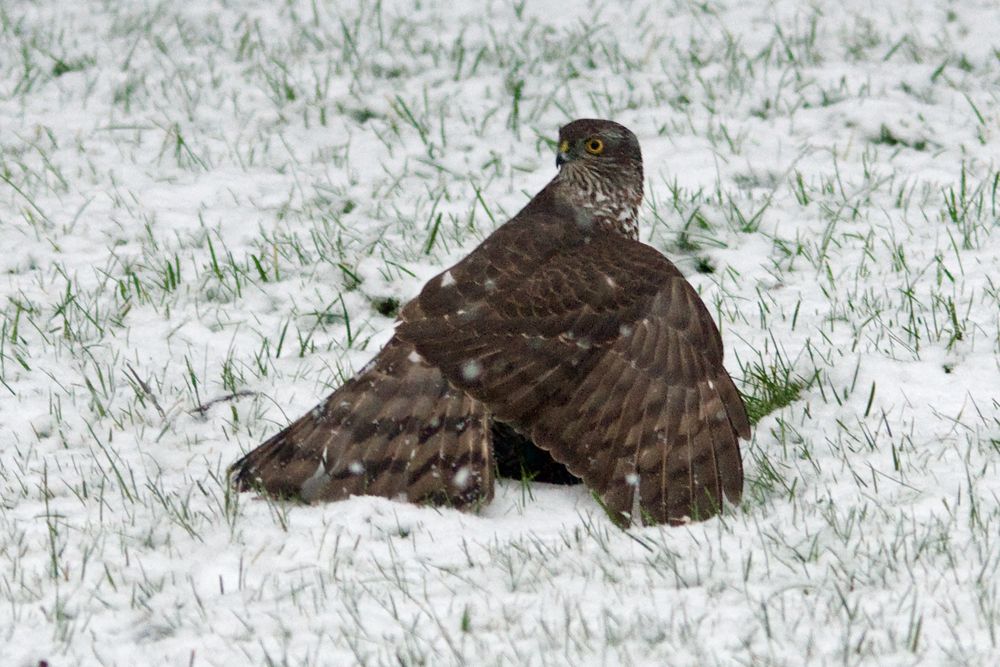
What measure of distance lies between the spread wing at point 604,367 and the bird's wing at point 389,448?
0.31 ft

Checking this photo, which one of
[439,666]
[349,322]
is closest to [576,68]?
[349,322]

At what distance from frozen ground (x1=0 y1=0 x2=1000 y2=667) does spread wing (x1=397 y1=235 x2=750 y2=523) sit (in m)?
0.18

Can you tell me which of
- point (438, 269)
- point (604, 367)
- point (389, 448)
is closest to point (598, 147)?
point (604, 367)

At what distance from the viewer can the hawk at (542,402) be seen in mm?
4504

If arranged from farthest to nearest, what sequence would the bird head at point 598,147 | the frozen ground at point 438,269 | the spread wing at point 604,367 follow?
the bird head at point 598,147 → the spread wing at point 604,367 → the frozen ground at point 438,269

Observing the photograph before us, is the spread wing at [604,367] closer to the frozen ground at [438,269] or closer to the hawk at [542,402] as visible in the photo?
the hawk at [542,402]

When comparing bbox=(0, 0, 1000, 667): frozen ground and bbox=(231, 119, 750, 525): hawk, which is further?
bbox=(231, 119, 750, 525): hawk

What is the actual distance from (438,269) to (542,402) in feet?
7.30

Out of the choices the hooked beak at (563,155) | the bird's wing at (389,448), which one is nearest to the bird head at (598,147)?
the hooked beak at (563,155)

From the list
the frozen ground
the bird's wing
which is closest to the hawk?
the bird's wing

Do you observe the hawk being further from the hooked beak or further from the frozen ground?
the hooked beak

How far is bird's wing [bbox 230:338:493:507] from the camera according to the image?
15.0ft

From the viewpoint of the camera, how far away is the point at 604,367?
4672 millimetres

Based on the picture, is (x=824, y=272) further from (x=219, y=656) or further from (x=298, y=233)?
(x=219, y=656)
